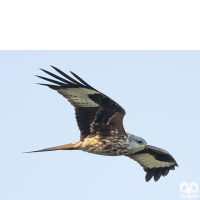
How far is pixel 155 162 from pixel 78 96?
13.0 ft

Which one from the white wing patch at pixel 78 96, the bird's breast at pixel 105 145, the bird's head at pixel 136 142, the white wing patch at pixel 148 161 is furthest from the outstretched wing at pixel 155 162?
the white wing patch at pixel 78 96

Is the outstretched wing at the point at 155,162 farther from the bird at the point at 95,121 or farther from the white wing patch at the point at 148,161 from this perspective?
the bird at the point at 95,121

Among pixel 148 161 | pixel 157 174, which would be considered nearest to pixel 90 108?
pixel 148 161

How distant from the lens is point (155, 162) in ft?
43.8

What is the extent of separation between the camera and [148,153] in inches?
520

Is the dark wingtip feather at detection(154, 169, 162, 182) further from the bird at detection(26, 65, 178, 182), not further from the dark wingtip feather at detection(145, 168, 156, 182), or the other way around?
the bird at detection(26, 65, 178, 182)

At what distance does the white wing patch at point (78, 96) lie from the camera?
1052 cm

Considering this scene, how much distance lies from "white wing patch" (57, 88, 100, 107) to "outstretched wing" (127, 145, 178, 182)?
3.11 m

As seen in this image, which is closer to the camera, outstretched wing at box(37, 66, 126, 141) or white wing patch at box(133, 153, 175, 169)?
outstretched wing at box(37, 66, 126, 141)

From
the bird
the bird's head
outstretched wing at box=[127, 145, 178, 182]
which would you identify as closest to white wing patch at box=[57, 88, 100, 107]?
the bird

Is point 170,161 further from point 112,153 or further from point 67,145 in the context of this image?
point 67,145

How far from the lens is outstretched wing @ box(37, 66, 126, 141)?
10445mm
